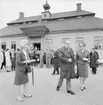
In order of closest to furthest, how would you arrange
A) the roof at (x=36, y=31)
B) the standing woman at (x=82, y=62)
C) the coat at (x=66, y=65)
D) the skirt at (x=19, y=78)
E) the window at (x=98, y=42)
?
the skirt at (x=19, y=78)
the coat at (x=66, y=65)
the standing woman at (x=82, y=62)
the window at (x=98, y=42)
the roof at (x=36, y=31)

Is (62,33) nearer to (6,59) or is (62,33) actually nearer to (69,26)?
(69,26)

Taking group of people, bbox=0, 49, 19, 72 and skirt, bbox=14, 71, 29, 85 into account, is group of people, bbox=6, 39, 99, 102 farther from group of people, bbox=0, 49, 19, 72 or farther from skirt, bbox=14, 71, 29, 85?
group of people, bbox=0, 49, 19, 72

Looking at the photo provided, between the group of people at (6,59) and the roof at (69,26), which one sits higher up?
the roof at (69,26)

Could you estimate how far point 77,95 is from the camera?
3.86 metres

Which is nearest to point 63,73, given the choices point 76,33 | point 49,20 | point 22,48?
point 22,48

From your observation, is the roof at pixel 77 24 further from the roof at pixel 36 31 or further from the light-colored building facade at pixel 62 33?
the roof at pixel 36 31

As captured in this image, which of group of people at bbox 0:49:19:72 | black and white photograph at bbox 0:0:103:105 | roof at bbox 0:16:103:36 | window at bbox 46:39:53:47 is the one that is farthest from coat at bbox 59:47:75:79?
window at bbox 46:39:53:47

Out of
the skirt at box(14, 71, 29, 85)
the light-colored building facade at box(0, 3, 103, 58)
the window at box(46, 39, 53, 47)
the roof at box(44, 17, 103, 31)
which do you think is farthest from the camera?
the window at box(46, 39, 53, 47)

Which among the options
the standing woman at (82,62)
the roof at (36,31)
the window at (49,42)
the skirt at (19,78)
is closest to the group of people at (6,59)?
the skirt at (19,78)

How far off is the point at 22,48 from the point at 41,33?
13.7 meters

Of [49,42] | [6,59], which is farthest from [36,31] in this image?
[6,59]

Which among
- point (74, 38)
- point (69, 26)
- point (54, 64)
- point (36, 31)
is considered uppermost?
point (69, 26)

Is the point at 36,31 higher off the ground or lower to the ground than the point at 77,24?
lower

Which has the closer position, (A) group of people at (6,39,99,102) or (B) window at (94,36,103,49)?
(A) group of people at (6,39,99,102)
